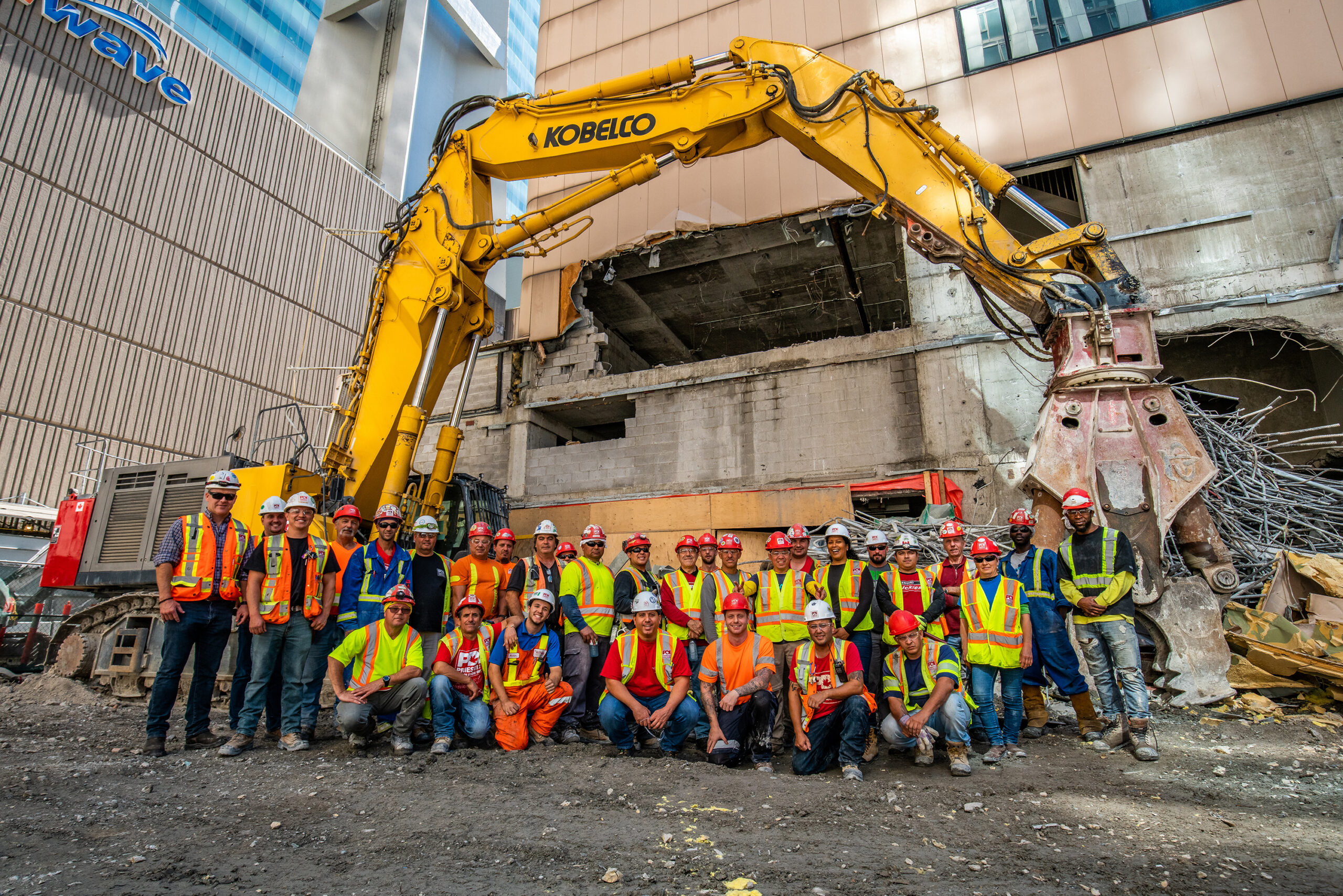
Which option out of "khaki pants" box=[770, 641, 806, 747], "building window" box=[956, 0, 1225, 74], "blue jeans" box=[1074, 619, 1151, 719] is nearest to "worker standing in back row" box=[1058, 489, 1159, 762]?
"blue jeans" box=[1074, 619, 1151, 719]

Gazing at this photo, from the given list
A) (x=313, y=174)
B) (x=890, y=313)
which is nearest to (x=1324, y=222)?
(x=890, y=313)

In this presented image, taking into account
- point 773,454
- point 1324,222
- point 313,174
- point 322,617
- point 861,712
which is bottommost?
point 861,712

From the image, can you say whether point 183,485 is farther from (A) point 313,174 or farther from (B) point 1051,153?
(A) point 313,174

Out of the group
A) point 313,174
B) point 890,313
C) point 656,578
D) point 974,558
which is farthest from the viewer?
point 313,174

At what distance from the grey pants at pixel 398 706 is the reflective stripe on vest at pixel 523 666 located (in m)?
0.54

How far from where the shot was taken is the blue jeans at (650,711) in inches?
182

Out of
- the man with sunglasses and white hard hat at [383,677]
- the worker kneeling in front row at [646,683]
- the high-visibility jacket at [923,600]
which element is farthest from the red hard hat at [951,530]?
the man with sunglasses and white hard hat at [383,677]

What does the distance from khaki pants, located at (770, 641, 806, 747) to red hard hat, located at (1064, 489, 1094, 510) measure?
6.78 ft

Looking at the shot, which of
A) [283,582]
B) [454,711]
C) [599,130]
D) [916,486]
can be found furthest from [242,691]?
[916,486]

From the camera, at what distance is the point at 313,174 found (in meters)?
26.0

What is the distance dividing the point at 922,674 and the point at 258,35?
3581 cm

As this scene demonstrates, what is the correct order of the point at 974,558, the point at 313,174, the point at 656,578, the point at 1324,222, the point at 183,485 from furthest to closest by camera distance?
the point at 313,174
the point at 1324,222
the point at 183,485
the point at 656,578
the point at 974,558

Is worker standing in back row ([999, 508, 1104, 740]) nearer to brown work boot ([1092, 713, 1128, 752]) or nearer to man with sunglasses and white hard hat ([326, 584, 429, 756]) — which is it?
brown work boot ([1092, 713, 1128, 752])

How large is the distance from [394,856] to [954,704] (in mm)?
3135
